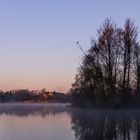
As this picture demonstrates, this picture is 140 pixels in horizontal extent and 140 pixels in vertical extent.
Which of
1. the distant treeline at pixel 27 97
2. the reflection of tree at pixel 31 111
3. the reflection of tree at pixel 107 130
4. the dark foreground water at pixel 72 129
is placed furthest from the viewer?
the distant treeline at pixel 27 97

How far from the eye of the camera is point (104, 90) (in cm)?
4931

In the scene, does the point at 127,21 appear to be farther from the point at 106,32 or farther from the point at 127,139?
the point at 127,139

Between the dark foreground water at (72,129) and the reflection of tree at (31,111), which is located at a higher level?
the reflection of tree at (31,111)

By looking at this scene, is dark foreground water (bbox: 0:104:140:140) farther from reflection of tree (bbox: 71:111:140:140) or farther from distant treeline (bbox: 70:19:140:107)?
distant treeline (bbox: 70:19:140:107)

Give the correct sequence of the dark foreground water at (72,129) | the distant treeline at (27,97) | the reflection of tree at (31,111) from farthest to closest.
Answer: the distant treeline at (27,97) < the reflection of tree at (31,111) < the dark foreground water at (72,129)

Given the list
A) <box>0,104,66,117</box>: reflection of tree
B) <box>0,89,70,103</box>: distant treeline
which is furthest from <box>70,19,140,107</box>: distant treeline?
<box>0,89,70,103</box>: distant treeline

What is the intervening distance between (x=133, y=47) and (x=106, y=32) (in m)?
3.67

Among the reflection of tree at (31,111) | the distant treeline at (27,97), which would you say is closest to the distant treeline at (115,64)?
the reflection of tree at (31,111)

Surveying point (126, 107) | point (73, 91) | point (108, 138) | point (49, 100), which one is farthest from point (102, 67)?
point (49, 100)

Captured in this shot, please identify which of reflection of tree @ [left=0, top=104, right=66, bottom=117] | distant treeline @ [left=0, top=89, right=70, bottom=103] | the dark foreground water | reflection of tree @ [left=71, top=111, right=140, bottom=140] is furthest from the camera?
distant treeline @ [left=0, top=89, right=70, bottom=103]

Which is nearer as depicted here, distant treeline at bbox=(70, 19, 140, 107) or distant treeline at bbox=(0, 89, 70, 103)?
distant treeline at bbox=(70, 19, 140, 107)

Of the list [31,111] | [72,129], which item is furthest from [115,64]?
[72,129]

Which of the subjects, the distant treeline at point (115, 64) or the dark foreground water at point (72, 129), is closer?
the dark foreground water at point (72, 129)

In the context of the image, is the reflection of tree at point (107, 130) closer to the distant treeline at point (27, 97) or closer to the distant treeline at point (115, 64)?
the distant treeline at point (115, 64)
